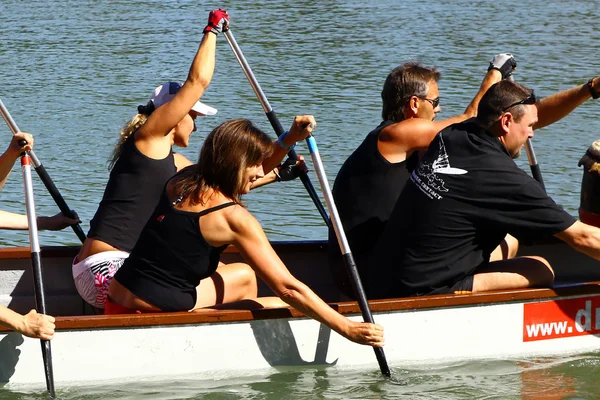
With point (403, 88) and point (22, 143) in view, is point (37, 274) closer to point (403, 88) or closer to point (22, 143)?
point (22, 143)

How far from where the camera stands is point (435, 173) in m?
5.95

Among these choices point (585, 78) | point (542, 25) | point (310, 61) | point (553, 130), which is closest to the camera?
point (553, 130)

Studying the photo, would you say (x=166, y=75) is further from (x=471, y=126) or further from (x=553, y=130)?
(x=471, y=126)

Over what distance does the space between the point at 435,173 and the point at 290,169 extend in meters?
1.72

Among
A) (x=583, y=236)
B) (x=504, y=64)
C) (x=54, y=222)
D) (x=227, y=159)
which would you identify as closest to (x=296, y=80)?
(x=504, y=64)

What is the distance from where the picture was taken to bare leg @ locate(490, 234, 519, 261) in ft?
22.7

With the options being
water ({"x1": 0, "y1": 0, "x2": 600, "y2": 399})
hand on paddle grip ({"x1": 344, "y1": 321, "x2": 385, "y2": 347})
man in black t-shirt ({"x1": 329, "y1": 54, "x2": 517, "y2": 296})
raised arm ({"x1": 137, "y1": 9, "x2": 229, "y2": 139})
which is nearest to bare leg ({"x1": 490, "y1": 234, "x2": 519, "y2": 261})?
water ({"x1": 0, "y1": 0, "x2": 600, "y2": 399})

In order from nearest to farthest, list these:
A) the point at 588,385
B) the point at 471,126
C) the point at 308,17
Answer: the point at 471,126 → the point at 588,385 → the point at 308,17

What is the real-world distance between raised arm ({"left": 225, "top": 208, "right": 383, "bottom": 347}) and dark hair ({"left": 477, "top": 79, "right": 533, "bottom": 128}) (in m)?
1.25

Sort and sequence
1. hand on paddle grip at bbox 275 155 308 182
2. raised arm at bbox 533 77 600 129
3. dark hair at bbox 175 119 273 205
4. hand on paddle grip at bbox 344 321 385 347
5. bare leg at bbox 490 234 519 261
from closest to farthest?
dark hair at bbox 175 119 273 205
hand on paddle grip at bbox 344 321 385 347
raised arm at bbox 533 77 600 129
bare leg at bbox 490 234 519 261
hand on paddle grip at bbox 275 155 308 182

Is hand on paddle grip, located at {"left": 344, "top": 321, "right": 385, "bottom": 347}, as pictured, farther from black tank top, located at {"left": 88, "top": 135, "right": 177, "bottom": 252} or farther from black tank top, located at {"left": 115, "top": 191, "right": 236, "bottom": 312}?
black tank top, located at {"left": 88, "top": 135, "right": 177, "bottom": 252}

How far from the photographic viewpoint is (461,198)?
233 inches

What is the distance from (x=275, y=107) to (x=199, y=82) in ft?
26.0

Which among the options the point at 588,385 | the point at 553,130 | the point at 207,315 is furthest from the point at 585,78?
the point at 207,315
